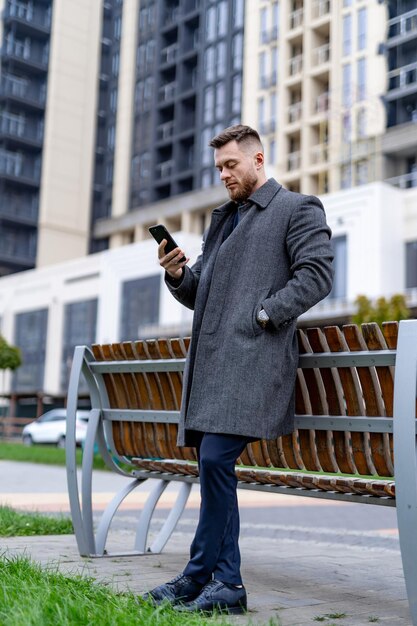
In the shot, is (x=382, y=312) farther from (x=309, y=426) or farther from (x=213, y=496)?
(x=213, y=496)

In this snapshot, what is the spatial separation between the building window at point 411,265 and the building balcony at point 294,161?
14462 mm

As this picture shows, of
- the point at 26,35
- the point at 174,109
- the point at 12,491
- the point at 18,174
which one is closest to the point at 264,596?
the point at 12,491

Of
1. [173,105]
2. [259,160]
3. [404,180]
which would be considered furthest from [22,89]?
[259,160]

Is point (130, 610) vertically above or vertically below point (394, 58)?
below

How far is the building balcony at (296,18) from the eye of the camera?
5041 cm

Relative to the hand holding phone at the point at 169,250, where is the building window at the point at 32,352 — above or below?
above

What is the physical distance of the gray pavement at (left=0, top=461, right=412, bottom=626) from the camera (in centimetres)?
345

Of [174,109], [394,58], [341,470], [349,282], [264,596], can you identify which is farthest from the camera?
[174,109]

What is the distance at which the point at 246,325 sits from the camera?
3.30 metres

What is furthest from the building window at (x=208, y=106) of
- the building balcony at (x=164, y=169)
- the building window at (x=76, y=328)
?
the building window at (x=76, y=328)

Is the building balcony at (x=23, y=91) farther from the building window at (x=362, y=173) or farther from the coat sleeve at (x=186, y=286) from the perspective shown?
the coat sleeve at (x=186, y=286)

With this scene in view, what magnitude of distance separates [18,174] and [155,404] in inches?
2576

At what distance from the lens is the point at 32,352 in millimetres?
58312

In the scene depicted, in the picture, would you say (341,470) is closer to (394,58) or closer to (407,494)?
(407,494)
